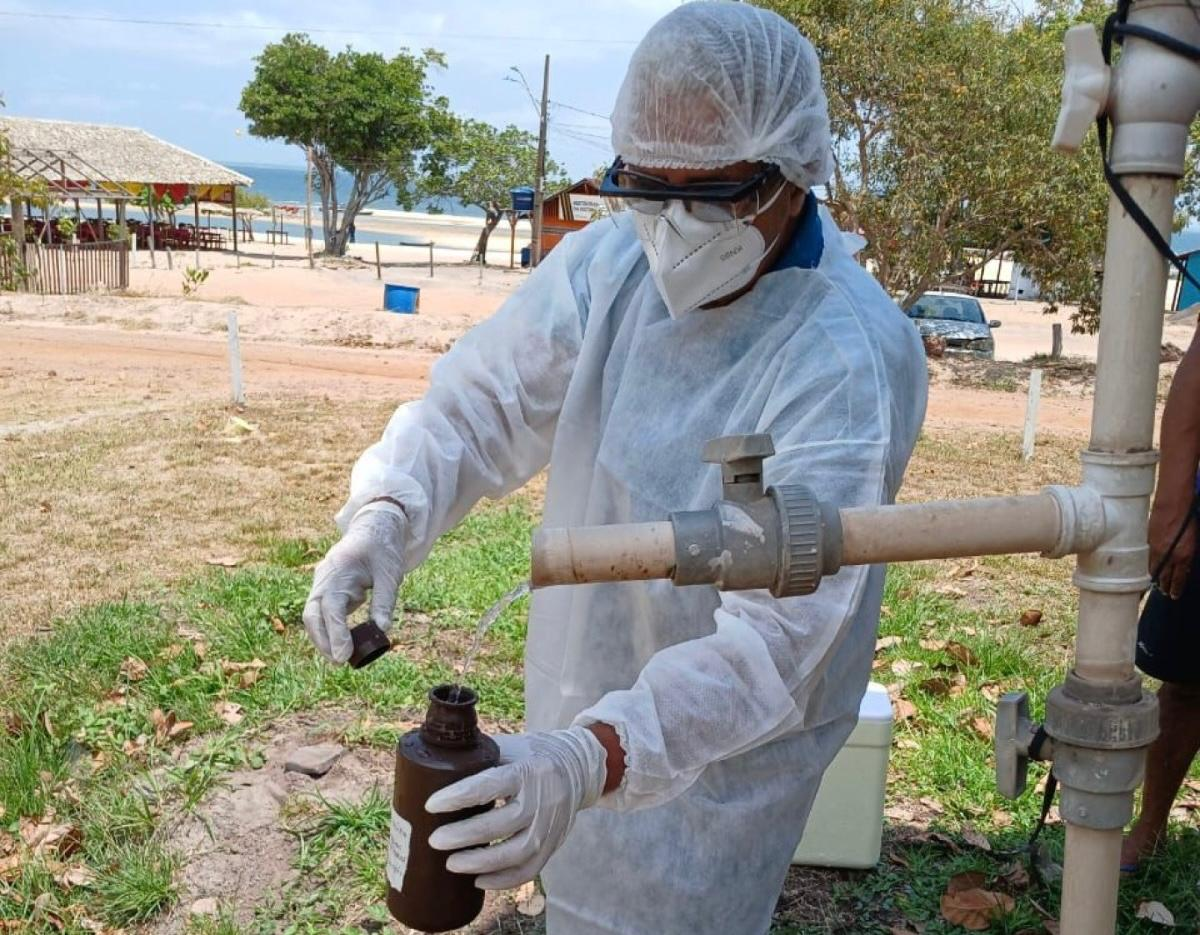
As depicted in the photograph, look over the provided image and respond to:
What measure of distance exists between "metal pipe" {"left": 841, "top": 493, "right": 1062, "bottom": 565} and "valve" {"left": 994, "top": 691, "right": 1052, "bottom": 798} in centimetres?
27

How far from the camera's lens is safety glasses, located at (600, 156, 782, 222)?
76.4 inches

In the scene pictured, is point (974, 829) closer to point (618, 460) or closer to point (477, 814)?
point (618, 460)

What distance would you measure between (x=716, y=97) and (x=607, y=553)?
2.96ft

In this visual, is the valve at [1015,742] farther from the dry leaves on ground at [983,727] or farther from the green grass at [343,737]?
the dry leaves on ground at [983,727]

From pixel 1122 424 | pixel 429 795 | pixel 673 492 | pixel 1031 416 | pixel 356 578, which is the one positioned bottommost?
pixel 1031 416

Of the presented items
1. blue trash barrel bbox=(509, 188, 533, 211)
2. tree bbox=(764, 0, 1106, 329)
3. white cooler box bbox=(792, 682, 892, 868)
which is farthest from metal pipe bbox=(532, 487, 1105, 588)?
blue trash barrel bbox=(509, 188, 533, 211)

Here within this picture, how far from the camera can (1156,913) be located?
3.10 metres

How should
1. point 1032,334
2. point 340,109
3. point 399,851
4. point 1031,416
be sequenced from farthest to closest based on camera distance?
point 340,109, point 1032,334, point 1031,416, point 399,851

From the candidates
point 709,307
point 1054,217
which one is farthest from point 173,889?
point 1054,217

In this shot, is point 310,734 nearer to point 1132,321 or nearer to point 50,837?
point 50,837

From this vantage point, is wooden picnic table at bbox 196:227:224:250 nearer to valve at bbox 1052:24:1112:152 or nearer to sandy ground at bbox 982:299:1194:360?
sandy ground at bbox 982:299:1194:360

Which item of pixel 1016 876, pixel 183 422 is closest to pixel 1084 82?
pixel 1016 876

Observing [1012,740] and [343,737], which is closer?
[1012,740]

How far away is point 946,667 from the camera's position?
463 centimetres
